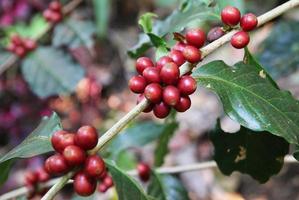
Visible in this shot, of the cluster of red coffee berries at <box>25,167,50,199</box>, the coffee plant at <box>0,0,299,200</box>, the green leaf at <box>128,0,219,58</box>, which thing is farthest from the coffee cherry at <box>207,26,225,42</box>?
the cluster of red coffee berries at <box>25,167,50,199</box>

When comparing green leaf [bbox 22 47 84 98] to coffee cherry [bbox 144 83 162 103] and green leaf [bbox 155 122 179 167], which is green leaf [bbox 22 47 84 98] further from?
coffee cherry [bbox 144 83 162 103]

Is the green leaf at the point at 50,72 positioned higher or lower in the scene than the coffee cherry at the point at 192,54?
lower

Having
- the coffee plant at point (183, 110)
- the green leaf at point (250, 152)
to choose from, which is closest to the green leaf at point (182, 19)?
the coffee plant at point (183, 110)

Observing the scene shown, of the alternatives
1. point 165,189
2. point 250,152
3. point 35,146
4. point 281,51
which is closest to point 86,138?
point 35,146

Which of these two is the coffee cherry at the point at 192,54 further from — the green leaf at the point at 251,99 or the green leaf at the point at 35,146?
the green leaf at the point at 35,146

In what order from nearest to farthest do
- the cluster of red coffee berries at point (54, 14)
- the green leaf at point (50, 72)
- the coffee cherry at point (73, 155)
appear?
the coffee cherry at point (73, 155), the green leaf at point (50, 72), the cluster of red coffee berries at point (54, 14)

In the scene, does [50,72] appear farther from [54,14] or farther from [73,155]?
[73,155]

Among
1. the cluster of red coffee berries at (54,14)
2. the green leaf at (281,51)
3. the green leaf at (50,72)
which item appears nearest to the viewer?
the green leaf at (281,51)
